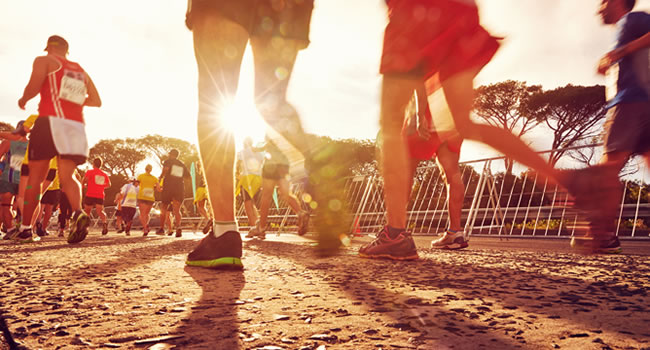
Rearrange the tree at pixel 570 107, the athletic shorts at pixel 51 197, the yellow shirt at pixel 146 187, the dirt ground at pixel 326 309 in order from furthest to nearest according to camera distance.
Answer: the tree at pixel 570 107 → the yellow shirt at pixel 146 187 → the athletic shorts at pixel 51 197 → the dirt ground at pixel 326 309

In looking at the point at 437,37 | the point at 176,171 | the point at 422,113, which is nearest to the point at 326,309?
the point at 437,37

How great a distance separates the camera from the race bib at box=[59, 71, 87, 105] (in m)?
4.49

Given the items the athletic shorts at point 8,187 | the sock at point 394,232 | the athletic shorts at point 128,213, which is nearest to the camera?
the sock at point 394,232

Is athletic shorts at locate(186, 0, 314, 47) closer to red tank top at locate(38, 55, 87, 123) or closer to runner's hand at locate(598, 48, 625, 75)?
runner's hand at locate(598, 48, 625, 75)

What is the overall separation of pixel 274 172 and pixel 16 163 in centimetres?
449

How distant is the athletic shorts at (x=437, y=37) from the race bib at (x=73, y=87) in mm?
3733

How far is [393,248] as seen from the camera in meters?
2.58

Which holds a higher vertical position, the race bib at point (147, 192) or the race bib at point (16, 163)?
the race bib at point (16, 163)

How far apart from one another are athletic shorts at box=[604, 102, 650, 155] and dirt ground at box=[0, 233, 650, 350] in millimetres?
863

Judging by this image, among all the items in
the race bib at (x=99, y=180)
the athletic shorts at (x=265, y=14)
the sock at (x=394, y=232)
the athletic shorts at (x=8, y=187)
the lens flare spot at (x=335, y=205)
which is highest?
the athletic shorts at (x=265, y=14)

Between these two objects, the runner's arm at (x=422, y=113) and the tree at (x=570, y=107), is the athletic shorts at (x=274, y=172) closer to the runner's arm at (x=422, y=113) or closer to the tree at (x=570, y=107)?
the runner's arm at (x=422, y=113)

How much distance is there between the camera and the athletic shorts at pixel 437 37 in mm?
2516

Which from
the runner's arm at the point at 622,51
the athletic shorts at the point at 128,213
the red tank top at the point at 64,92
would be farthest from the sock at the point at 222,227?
the athletic shorts at the point at 128,213

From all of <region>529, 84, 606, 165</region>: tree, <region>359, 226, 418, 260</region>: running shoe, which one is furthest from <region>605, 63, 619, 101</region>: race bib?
<region>529, 84, 606, 165</region>: tree
